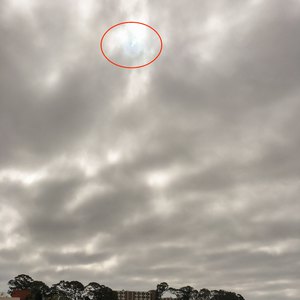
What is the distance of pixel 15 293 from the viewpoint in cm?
19388
